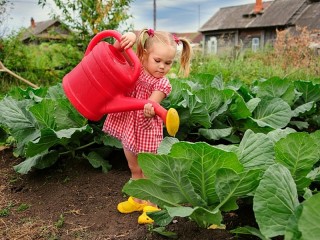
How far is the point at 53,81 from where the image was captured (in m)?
11.3

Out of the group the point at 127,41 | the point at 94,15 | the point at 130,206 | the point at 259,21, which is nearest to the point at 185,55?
the point at 127,41

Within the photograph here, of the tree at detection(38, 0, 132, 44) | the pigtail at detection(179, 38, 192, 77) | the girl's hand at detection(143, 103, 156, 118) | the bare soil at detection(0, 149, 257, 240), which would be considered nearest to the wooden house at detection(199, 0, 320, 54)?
the tree at detection(38, 0, 132, 44)

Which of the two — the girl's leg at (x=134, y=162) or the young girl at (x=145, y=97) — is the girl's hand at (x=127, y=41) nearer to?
the young girl at (x=145, y=97)

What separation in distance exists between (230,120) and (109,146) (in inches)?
41.2

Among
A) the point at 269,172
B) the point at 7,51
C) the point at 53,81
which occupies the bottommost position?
the point at 53,81

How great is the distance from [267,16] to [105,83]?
33.3 m

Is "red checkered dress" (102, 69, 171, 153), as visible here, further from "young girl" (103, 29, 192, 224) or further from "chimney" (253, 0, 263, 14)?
"chimney" (253, 0, 263, 14)

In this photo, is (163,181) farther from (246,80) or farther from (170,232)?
(246,80)

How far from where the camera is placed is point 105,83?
2412 mm

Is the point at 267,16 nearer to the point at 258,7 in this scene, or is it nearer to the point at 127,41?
the point at 258,7

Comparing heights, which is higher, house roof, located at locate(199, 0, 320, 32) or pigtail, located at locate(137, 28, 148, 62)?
pigtail, located at locate(137, 28, 148, 62)

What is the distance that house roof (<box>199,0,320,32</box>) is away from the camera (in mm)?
32125

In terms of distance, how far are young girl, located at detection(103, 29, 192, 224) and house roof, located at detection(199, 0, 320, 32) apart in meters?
30.7

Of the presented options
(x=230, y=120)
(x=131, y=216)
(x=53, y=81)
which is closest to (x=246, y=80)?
(x=53, y=81)
